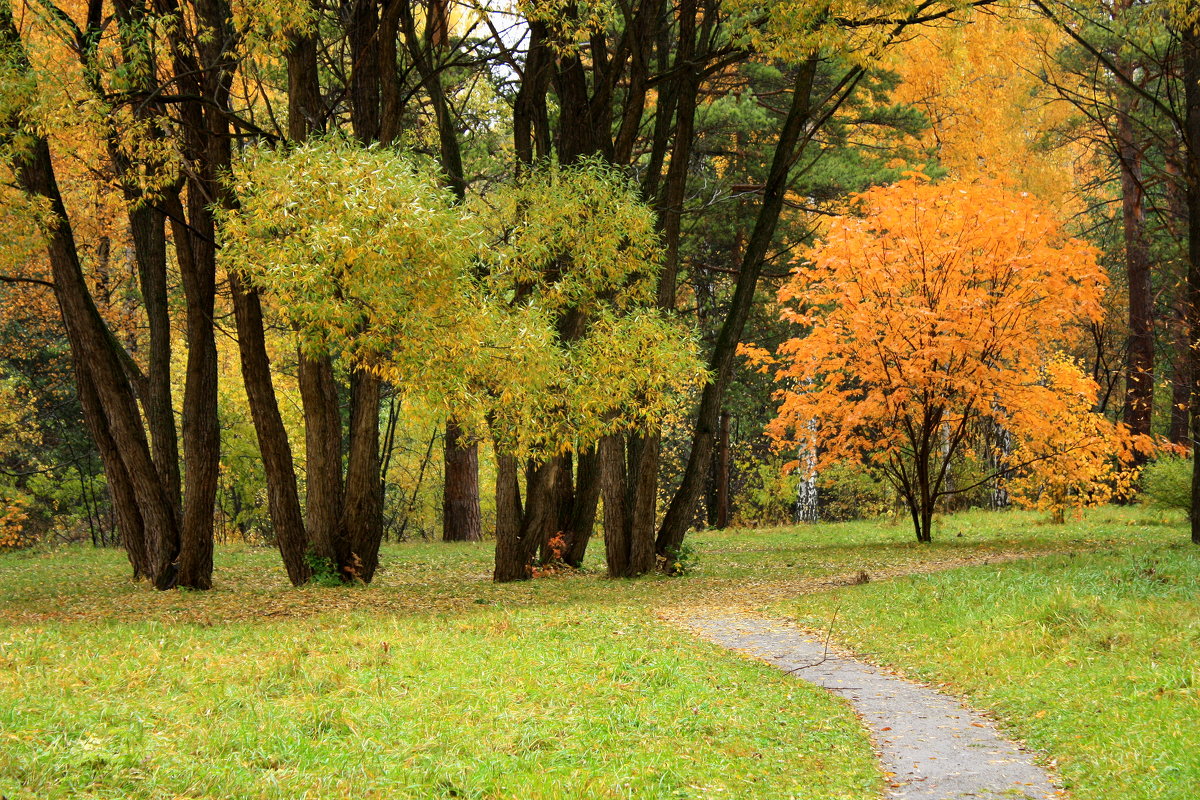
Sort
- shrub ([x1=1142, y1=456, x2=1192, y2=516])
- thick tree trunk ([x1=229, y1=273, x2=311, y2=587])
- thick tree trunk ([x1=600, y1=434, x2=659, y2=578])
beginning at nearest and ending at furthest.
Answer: thick tree trunk ([x1=229, y1=273, x2=311, y2=587]) → thick tree trunk ([x1=600, y1=434, x2=659, y2=578]) → shrub ([x1=1142, y1=456, x2=1192, y2=516])

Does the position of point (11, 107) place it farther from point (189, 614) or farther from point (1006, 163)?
point (1006, 163)

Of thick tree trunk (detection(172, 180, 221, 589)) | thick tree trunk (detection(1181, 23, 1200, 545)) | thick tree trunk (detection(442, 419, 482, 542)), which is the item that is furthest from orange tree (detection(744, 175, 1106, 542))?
thick tree trunk (detection(172, 180, 221, 589))

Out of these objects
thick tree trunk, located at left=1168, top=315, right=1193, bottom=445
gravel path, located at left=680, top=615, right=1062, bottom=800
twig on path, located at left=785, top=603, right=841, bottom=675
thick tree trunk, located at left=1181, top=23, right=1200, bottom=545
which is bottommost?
gravel path, located at left=680, top=615, right=1062, bottom=800

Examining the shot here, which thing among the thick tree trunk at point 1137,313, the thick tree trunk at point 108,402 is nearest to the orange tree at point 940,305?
the thick tree trunk at point 1137,313

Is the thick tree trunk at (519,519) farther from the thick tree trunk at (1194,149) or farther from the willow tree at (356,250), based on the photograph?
the thick tree trunk at (1194,149)

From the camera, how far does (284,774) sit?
4.28 m

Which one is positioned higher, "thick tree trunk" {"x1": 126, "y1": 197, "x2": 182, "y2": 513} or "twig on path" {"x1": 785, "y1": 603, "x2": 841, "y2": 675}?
"thick tree trunk" {"x1": 126, "y1": 197, "x2": 182, "y2": 513}

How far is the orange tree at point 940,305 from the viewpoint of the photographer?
622 inches

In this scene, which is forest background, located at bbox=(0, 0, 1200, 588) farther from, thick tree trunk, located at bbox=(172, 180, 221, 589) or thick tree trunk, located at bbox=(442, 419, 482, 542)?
thick tree trunk, located at bbox=(442, 419, 482, 542)

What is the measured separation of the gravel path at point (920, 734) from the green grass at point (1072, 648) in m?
0.23

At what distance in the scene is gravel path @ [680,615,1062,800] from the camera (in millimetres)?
5129

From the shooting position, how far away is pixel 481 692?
608 cm

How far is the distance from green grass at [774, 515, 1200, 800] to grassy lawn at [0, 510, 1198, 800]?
1.3 inches

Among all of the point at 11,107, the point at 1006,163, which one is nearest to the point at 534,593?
the point at 11,107
